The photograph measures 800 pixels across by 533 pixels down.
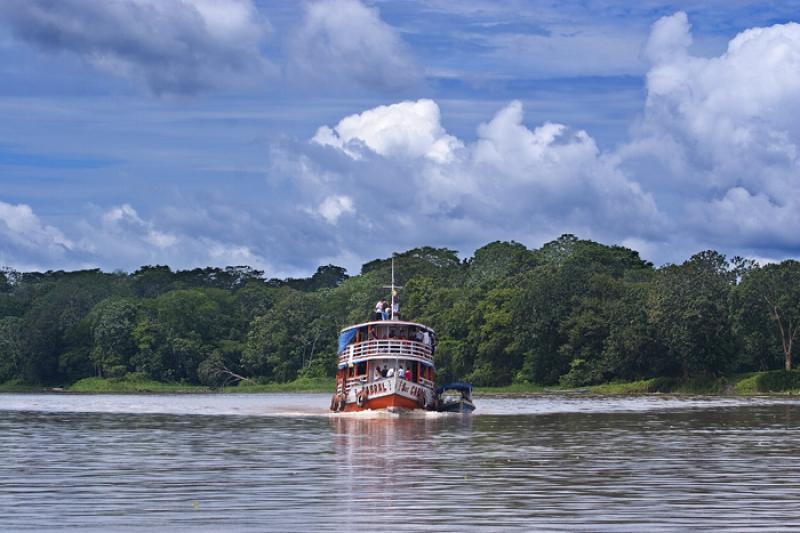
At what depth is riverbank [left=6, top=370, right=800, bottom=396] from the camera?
120 metres

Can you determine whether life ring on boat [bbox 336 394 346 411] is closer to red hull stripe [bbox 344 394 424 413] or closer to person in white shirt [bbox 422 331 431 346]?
red hull stripe [bbox 344 394 424 413]

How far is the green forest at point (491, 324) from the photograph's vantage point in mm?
127938

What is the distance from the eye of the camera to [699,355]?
408 feet

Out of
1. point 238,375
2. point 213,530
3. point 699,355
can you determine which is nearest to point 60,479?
point 213,530

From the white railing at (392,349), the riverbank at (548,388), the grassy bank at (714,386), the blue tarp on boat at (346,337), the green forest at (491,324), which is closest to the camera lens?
the white railing at (392,349)

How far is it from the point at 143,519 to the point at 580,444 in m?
23.9

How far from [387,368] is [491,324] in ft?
236

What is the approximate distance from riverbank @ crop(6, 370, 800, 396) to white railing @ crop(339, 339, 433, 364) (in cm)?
5189

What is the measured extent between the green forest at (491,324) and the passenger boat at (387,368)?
52.8 meters

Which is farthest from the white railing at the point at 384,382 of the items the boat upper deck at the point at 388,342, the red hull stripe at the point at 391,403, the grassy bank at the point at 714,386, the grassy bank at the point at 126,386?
the grassy bank at the point at 126,386

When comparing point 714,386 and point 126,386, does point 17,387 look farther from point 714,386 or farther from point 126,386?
point 714,386

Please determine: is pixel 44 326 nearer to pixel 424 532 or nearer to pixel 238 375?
pixel 238 375

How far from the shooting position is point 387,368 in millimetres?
75938

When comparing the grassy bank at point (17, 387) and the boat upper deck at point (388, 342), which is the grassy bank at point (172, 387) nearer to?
the grassy bank at point (17, 387)
